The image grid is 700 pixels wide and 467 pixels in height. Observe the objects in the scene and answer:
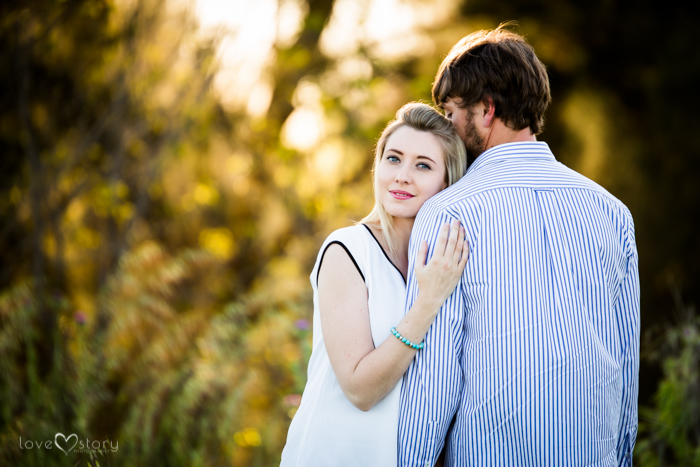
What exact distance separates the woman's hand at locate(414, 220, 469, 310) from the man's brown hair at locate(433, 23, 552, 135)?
1.64ft

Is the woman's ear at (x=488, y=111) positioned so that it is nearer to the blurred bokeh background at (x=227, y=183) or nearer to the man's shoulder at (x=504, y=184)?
the man's shoulder at (x=504, y=184)

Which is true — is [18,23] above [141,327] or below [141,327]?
above

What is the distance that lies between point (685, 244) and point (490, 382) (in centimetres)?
395

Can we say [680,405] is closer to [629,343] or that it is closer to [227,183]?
[629,343]

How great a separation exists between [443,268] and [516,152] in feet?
1.68

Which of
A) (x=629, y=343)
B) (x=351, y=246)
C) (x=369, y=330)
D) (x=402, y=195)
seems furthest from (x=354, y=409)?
(x=629, y=343)

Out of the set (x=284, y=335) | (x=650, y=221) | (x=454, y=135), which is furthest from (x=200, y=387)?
(x=650, y=221)

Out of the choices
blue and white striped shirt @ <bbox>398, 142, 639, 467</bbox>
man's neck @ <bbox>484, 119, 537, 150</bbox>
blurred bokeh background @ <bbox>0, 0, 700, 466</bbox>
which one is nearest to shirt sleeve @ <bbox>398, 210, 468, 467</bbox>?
blue and white striped shirt @ <bbox>398, 142, 639, 467</bbox>

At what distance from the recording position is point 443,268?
159cm

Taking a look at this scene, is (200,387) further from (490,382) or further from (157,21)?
(157,21)

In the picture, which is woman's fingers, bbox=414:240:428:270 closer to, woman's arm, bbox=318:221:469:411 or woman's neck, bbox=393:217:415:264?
woman's arm, bbox=318:221:469:411

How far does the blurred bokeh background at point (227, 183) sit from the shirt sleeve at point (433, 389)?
137cm

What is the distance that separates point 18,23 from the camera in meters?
3.91

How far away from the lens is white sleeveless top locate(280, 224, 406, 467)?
1.68 meters
